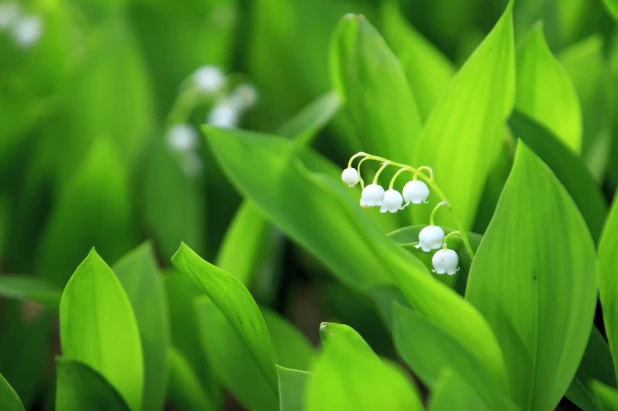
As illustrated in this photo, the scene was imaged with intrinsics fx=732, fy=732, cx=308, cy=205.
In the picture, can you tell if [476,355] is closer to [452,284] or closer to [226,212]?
[452,284]

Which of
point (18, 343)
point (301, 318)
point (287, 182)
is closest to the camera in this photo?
point (287, 182)

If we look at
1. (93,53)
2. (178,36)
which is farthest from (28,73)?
(178,36)

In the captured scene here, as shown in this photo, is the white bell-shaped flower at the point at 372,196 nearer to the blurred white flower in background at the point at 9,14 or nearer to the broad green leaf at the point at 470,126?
the broad green leaf at the point at 470,126

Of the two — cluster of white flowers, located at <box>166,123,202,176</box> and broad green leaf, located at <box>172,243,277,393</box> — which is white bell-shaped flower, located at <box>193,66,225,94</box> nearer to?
cluster of white flowers, located at <box>166,123,202,176</box>

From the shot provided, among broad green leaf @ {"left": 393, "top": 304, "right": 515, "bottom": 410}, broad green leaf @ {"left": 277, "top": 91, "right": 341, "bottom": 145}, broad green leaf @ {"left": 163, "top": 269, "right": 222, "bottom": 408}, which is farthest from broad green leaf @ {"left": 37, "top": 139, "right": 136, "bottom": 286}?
broad green leaf @ {"left": 393, "top": 304, "right": 515, "bottom": 410}

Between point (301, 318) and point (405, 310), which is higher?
point (405, 310)

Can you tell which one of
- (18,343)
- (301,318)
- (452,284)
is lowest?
(301,318)

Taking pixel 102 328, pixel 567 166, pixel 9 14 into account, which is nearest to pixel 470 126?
pixel 567 166
